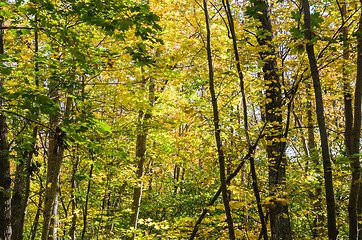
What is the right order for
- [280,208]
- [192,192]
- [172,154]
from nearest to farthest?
[280,208] → [192,192] → [172,154]

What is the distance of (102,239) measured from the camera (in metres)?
7.97

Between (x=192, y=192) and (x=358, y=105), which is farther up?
(x=358, y=105)

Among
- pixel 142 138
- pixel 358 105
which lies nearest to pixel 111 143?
pixel 142 138

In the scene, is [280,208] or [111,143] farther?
[111,143]

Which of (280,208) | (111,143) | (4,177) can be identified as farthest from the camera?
(111,143)

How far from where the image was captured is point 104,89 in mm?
6004

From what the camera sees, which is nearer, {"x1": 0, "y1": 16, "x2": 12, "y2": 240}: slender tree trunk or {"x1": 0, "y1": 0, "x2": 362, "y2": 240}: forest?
{"x1": 0, "y1": 0, "x2": 362, "y2": 240}: forest

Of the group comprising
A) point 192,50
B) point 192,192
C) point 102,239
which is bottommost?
point 102,239

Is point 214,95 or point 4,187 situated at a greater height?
point 214,95

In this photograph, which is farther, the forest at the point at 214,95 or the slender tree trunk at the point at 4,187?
the slender tree trunk at the point at 4,187

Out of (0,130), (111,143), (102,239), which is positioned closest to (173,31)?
(111,143)

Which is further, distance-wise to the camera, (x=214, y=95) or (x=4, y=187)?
(x=4, y=187)

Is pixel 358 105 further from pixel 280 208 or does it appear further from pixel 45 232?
pixel 45 232

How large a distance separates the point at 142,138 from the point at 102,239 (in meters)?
3.39
